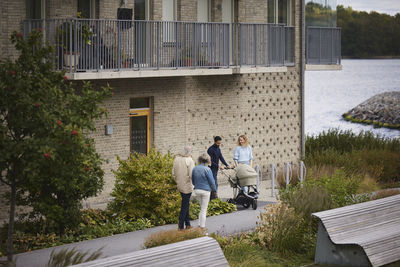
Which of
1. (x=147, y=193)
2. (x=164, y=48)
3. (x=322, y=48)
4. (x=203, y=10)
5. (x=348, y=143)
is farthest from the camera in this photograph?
(x=348, y=143)

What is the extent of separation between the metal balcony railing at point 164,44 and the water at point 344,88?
2744 inches

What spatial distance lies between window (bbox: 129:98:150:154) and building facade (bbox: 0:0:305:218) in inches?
1.1

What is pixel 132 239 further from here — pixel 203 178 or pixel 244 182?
pixel 244 182

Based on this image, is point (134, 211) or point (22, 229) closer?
point (22, 229)

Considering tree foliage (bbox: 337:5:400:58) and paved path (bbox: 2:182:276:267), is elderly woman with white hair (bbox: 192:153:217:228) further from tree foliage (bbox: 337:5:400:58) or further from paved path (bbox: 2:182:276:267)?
tree foliage (bbox: 337:5:400:58)

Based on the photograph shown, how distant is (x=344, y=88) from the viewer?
126500 mm

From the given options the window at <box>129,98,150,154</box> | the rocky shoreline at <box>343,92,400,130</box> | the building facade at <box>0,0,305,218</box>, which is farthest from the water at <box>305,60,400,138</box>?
the window at <box>129,98,150,154</box>

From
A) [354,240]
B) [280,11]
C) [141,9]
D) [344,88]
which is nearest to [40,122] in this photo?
[354,240]

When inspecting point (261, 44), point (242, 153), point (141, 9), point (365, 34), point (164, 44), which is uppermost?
point (365, 34)

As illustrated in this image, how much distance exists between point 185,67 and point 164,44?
2.97 feet

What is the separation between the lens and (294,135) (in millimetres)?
27703

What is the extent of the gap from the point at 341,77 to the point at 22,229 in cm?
12400

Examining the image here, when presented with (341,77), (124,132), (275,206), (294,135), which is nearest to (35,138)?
(275,206)

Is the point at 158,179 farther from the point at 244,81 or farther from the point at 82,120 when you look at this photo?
the point at 244,81
